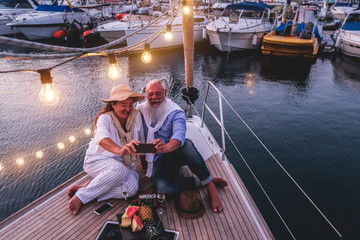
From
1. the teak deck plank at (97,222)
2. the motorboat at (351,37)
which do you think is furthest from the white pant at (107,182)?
the motorboat at (351,37)

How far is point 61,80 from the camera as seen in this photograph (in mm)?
10945

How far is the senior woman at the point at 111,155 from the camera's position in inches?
103

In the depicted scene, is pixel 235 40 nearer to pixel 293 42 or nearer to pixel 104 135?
pixel 293 42

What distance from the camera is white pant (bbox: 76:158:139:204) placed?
262 cm

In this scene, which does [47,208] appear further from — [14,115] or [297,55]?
[297,55]

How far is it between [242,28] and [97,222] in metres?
15.4

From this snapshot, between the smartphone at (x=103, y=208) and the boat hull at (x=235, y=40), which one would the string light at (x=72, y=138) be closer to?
the smartphone at (x=103, y=208)

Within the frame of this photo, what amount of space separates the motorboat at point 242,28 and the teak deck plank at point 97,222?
→ 1391cm

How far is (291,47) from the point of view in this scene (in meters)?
13.1

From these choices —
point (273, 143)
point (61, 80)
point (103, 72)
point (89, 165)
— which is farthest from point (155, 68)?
point (89, 165)

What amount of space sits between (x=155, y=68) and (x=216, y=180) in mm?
10831

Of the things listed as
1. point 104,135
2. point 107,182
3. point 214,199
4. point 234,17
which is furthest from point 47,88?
point 234,17

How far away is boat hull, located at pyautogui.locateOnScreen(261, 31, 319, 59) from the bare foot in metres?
13.0

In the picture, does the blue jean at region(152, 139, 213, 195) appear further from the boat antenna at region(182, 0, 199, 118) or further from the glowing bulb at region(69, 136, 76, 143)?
the glowing bulb at region(69, 136, 76, 143)
